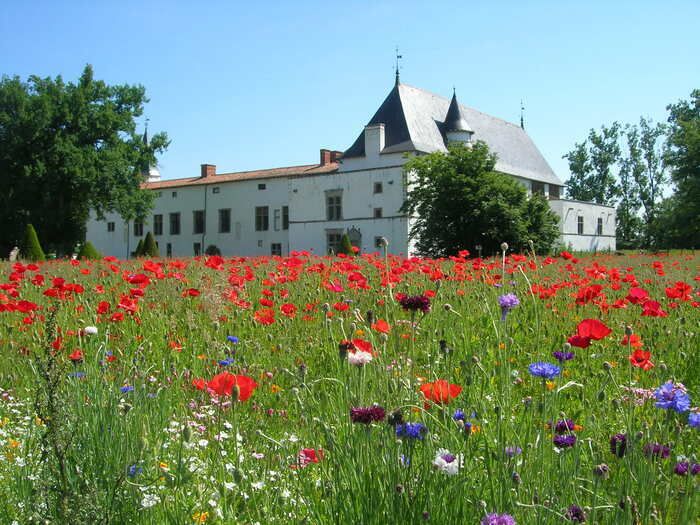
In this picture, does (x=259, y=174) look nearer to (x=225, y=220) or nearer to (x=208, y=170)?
(x=225, y=220)

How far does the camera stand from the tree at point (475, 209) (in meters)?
25.2

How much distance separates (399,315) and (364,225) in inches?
1285

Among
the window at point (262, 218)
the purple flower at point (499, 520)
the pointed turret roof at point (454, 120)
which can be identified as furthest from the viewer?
the window at point (262, 218)

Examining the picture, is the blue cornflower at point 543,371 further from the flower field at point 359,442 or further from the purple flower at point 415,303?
the purple flower at point 415,303

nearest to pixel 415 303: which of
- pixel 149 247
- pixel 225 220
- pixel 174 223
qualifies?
pixel 149 247

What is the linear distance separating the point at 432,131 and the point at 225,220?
15.3 m

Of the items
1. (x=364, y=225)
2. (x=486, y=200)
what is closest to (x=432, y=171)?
(x=486, y=200)

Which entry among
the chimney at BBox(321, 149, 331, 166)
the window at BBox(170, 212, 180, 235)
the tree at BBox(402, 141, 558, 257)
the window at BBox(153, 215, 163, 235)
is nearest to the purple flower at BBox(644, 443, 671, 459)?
the tree at BBox(402, 141, 558, 257)

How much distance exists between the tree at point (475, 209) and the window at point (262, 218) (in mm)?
18715

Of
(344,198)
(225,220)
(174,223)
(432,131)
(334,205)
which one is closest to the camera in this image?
(344,198)

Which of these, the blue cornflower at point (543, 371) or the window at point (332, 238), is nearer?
the blue cornflower at point (543, 371)

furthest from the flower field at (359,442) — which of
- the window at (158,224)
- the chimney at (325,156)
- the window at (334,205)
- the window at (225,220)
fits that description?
the window at (158,224)

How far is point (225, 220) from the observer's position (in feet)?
152

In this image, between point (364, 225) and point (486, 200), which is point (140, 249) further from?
point (486, 200)
